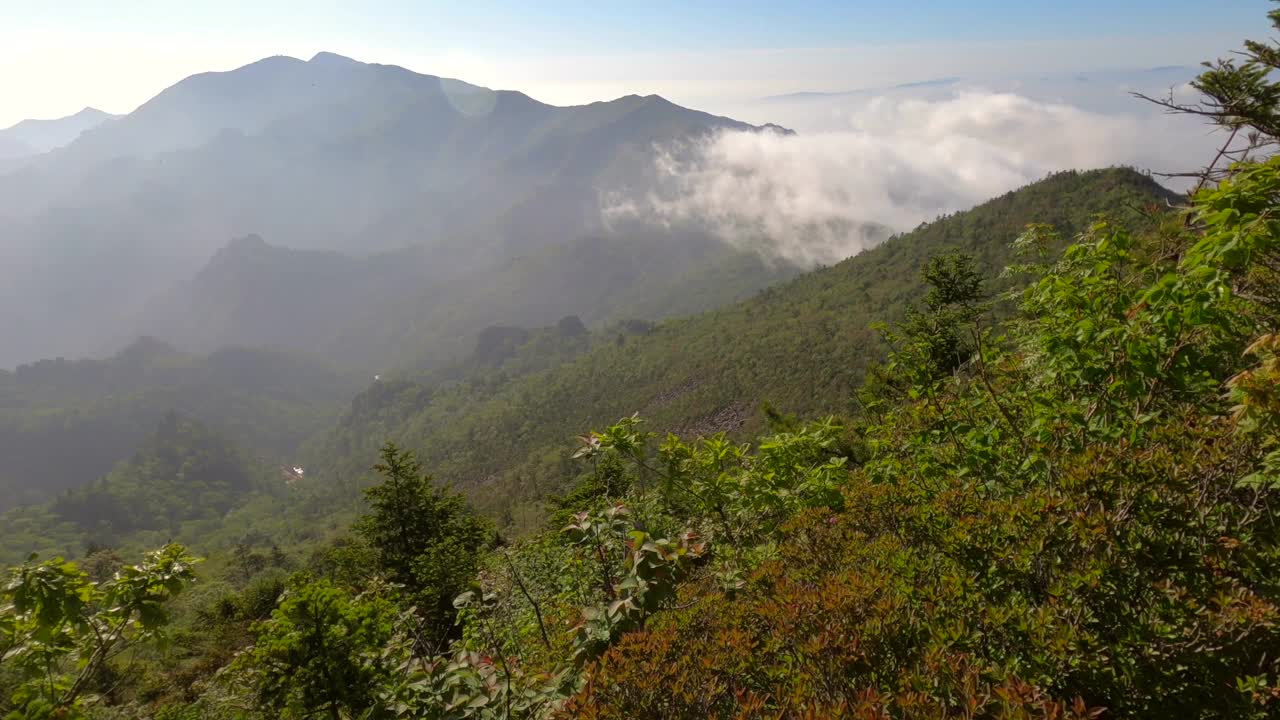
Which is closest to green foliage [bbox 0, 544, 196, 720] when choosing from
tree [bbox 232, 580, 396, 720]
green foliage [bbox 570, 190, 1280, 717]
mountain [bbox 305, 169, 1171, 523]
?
tree [bbox 232, 580, 396, 720]

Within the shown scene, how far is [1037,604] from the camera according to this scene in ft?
7.43

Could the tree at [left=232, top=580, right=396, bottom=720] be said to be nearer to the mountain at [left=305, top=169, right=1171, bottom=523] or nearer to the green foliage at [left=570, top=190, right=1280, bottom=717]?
the green foliage at [left=570, top=190, right=1280, bottom=717]

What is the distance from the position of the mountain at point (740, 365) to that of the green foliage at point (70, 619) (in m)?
96.9

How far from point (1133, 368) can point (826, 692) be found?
2.66 m

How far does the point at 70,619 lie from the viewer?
2951 millimetres

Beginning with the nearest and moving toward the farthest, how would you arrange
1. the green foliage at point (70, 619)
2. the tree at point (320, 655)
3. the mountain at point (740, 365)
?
1. the green foliage at point (70, 619)
2. the tree at point (320, 655)
3. the mountain at point (740, 365)

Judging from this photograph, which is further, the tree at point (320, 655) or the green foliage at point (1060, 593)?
the tree at point (320, 655)

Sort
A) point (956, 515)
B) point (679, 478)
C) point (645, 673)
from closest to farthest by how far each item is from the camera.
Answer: point (645, 673), point (956, 515), point (679, 478)

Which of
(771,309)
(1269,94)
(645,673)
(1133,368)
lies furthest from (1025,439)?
(771,309)

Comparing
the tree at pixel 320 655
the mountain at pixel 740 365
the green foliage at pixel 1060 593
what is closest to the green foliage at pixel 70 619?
the tree at pixel 320 655

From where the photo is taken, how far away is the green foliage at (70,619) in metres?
2.87

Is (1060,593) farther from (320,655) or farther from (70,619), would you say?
(70,619)

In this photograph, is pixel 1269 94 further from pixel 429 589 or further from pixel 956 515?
pixel 429 589

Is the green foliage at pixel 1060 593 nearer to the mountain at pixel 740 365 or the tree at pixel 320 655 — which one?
the tree at pixel 320 655
